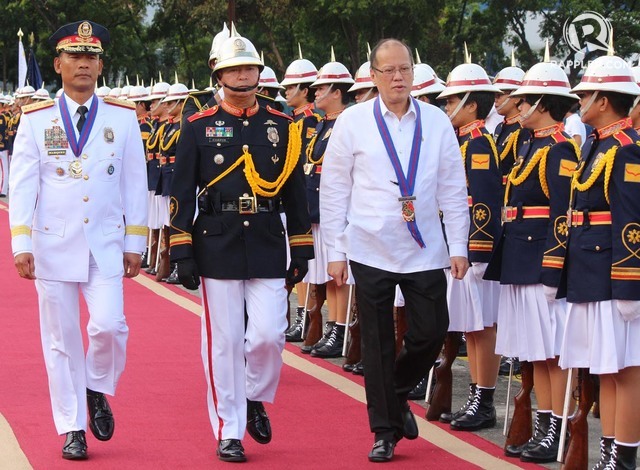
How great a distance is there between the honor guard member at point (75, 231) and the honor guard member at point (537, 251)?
7.12 feet

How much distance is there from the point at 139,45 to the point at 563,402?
56924 millimetres

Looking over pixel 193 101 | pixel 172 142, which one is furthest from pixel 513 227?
pixel 172 142

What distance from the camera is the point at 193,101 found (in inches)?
429

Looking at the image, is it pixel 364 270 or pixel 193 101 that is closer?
pixel 364 270

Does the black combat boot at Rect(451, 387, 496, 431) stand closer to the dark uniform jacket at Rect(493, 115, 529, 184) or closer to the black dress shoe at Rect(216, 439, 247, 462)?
the dark uniform jacket at Rect(493, 115, 529, 184)

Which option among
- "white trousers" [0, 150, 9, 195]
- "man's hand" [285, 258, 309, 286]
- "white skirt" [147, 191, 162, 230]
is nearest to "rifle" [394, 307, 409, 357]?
"man's hand" [285, 258, 309, 286]

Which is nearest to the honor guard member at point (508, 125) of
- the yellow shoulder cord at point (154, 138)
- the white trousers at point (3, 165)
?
the yellow shoulder cord at point (154, 138)

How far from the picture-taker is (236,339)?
25.2ft

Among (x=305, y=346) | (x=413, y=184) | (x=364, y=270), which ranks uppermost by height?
(x=413, y=184)

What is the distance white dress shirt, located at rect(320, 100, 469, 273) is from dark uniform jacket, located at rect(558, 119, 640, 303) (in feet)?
2.60

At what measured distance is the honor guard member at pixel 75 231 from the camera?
756cm

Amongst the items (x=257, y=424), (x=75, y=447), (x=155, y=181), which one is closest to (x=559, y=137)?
(x=257, y=424)

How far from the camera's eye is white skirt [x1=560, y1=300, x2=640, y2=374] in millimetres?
6848

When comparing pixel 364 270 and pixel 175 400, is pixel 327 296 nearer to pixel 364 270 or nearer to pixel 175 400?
pixel 175 400
